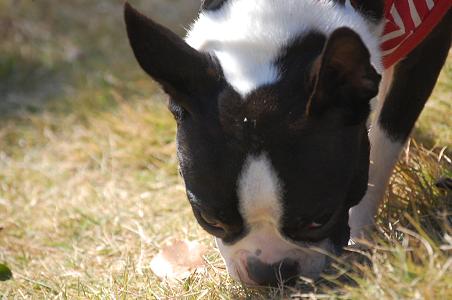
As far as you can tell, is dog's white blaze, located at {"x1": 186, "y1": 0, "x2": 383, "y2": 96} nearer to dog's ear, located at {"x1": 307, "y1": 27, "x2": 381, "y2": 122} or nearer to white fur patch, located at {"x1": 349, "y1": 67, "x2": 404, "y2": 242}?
dog's ear, located at {"x1": 307, "y1": 27, "x2": 381, "y2": 122}

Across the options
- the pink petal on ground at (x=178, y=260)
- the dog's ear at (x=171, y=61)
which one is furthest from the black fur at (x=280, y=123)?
the pink petal on ground at (x=178, y=260)

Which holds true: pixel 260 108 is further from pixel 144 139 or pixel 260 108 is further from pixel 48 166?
pixel 48 166

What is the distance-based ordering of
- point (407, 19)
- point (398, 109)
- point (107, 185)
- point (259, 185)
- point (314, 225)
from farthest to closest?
point (107, 185), point (398, 109), point (407, 19), point (314, 225), point (259, 185)

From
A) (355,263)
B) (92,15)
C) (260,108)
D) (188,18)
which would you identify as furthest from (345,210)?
(92,15)

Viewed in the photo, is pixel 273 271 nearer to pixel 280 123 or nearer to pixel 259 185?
pixel 259 185

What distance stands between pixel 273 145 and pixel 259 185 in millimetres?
106

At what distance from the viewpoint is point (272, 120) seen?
217cm

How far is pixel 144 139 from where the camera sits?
164 inches

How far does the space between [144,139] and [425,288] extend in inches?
96.5

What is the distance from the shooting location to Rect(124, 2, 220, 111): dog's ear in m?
2.16

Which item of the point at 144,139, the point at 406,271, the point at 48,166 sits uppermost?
the point at 406,271

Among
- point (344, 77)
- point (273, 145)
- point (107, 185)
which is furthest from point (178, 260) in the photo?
point (107, 185)

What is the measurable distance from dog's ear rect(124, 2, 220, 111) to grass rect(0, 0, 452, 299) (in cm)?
58

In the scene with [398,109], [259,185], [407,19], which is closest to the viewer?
[259,185]
